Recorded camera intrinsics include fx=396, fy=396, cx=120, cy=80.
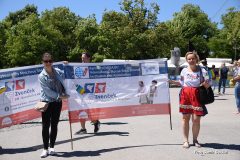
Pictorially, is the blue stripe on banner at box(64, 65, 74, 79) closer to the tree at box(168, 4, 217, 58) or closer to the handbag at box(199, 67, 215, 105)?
the handbag at box(199, 67, 215, 105)

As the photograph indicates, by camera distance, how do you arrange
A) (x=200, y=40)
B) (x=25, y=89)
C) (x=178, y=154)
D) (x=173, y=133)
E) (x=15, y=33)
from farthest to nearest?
1. (x=200, y=40)
2. (x=15, y=33)
3. (x=173, y=133)
4. (x=25, y=89)
5. (x=178, y=154)

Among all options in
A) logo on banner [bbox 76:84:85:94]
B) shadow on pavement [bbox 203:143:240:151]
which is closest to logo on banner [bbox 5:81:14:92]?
logo on banner [bbox 76:84:85:94]

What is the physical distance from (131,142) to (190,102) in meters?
1.52

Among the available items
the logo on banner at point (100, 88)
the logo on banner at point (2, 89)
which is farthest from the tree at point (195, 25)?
the logo on banner at point (2, 89)

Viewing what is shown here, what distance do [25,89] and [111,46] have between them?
134 ft

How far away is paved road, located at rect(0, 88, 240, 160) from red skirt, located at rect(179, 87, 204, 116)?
0.69m

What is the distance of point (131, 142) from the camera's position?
795cm

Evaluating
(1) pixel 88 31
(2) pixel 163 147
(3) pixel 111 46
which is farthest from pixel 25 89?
(1) pixel 88 31

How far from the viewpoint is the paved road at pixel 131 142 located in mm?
6844

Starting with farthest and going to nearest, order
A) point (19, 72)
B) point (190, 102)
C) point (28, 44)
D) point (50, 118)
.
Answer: point (28, 44) < point (19, 72) < point (190, 102) < point (50, 118)

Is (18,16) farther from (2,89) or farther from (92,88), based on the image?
(92,88)

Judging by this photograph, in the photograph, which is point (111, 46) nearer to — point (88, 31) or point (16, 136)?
point (88, 31)

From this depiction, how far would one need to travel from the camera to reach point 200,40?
76562 mm

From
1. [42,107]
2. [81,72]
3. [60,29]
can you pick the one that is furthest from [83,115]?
[60,29]
